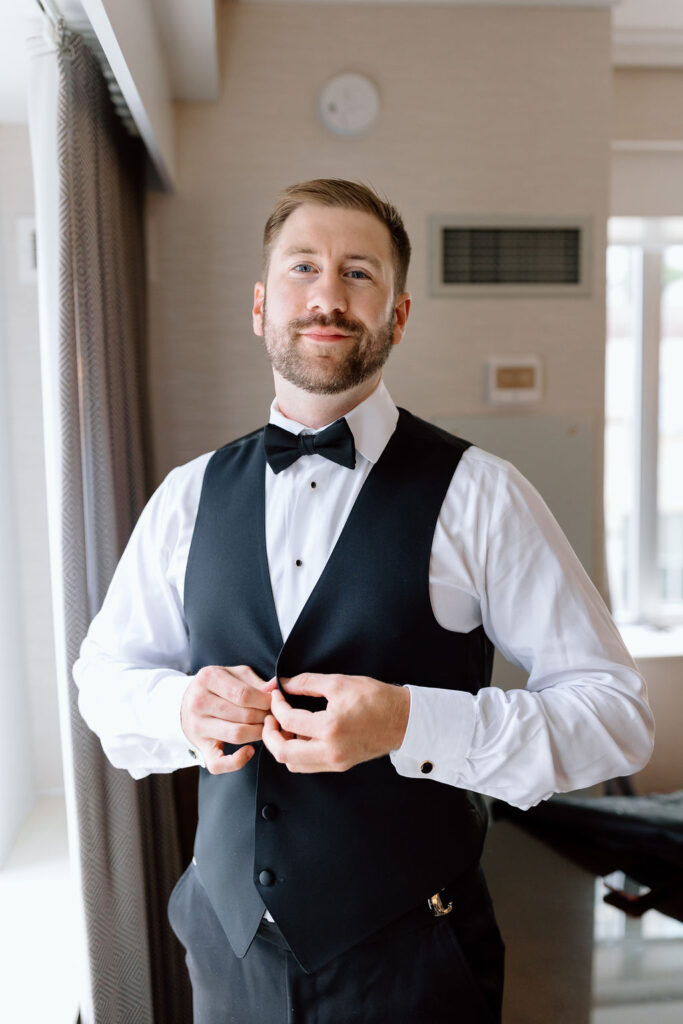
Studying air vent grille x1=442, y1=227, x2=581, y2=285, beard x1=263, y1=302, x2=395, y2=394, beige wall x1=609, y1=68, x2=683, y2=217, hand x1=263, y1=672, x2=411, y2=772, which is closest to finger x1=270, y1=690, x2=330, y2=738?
hand x1=263, y1=672, x2=411, y2=772

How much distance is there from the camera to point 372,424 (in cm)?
129

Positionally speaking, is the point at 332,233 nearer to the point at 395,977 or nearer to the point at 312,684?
the point at 312,684

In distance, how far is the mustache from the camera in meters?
1.21

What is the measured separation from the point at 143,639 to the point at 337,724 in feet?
1.60

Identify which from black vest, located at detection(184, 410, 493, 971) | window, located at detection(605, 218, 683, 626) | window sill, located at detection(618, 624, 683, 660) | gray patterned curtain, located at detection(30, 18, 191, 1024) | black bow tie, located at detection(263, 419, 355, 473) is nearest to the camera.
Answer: black vest, located at detection(184, 410, 493, 971)

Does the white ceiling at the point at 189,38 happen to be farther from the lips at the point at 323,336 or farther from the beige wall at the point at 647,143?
the lips at the point at 323,336

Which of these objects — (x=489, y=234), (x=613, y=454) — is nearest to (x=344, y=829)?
(x=489, y=234)

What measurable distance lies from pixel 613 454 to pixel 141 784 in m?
2.35

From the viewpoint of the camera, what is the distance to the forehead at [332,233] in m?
1.24

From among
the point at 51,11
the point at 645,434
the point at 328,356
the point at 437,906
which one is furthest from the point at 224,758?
the point at 645,434

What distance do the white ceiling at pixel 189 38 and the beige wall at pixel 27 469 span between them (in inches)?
8.2

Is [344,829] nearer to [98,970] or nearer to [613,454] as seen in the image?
[98,970]

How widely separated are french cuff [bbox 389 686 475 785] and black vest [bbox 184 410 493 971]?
8cm

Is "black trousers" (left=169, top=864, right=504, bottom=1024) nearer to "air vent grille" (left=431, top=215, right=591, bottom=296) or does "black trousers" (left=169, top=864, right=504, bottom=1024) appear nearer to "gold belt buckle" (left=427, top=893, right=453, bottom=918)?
"gold belt buckle" (left=427, top=893, right=453, bottom=918)
